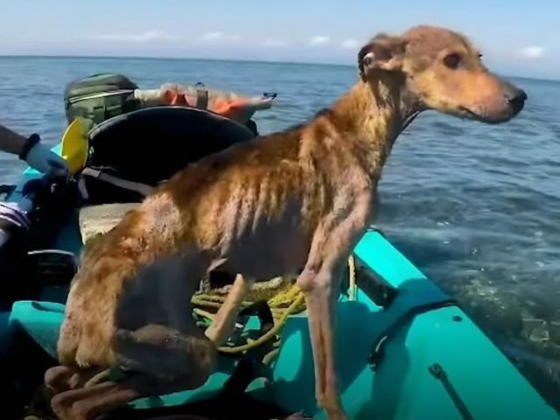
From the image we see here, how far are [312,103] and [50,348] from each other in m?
22.1

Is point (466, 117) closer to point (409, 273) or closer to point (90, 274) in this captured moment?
point (409, 273)

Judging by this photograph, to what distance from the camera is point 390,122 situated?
16.0ft

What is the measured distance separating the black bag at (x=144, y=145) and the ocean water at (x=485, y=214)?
163 cm

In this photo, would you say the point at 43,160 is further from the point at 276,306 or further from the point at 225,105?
the point at 276,306

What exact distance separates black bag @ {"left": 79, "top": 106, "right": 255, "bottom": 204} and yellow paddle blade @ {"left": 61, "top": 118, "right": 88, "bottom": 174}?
0.37 metres

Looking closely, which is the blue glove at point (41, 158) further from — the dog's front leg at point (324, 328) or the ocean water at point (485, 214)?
the ocean water at point (485, 214)

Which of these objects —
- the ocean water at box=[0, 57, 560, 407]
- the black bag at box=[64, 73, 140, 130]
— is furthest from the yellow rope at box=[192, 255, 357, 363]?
the black bag at box=[64, 73, 140, 130]

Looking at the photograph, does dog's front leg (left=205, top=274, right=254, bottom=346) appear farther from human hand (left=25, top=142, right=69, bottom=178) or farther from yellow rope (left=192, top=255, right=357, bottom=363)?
human hand (left=25, top=142, right=69, bottom=178)

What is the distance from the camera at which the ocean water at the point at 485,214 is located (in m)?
8.70

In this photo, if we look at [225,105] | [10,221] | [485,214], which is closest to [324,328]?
→ [10,221]

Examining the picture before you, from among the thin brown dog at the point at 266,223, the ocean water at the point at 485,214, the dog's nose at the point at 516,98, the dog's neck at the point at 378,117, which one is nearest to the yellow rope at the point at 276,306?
the thin brown dog at the point at 266,223

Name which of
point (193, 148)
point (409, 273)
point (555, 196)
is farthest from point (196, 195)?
point (555, 196)

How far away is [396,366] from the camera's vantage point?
476 cm

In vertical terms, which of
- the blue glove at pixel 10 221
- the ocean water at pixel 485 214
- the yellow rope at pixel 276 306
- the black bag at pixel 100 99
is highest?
the black bag at pixel 100 99
